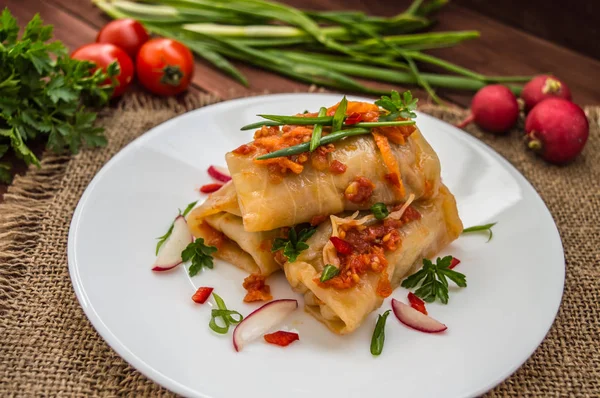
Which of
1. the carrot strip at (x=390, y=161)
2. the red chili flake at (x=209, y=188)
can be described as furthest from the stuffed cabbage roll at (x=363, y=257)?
the red chili flake at (x=209, y=188)

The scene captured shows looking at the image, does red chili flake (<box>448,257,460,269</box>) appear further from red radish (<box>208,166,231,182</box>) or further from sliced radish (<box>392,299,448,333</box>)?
red radish (<box>208,166,231,182</box>)

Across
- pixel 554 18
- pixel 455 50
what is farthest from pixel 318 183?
pixel 554 18

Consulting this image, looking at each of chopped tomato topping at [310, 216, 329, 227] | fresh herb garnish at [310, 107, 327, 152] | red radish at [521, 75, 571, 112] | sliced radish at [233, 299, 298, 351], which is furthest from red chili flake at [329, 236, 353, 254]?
red radish at [521, 75, 571, 112]

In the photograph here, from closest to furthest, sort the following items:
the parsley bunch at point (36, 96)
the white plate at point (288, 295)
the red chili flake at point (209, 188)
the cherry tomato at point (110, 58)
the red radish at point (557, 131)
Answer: the white plate at point (288, 295)
the red chili flake at point (209, 188)
the parsley bunch at point (36, 96)
the red radish at point (557, 131)
the cherry tomato at point (110, 58)

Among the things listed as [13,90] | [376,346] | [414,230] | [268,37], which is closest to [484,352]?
[376,346]

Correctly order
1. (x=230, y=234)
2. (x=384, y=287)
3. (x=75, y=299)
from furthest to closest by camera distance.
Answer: (x=230, y=234)
(x=75, y=299)
(x=384, y=287)

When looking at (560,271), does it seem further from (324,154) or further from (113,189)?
(113,189)

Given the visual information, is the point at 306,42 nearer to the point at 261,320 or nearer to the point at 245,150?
the point at 245,150

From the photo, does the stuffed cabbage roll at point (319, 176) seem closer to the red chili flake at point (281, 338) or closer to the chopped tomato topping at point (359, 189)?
the chopped tomato topping at point (359, 189)
